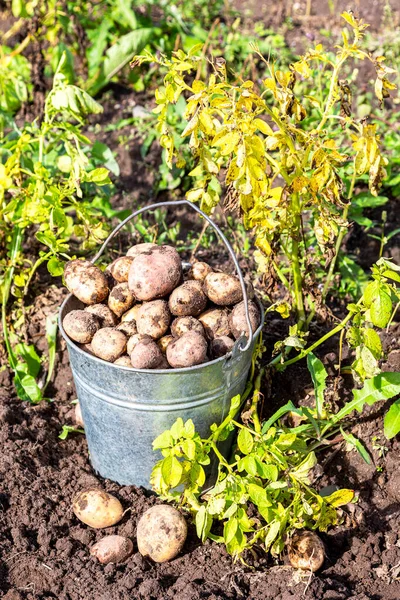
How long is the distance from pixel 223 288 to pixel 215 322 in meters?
0.13

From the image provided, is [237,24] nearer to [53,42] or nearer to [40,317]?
[53,42]

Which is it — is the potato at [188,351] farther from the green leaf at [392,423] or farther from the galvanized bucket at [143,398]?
the green leaf at [392,423]

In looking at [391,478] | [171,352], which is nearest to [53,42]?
[171,352]

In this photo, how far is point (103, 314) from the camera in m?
2.53

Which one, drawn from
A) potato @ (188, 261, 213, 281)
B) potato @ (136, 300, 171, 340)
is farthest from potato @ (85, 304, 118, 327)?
potato @ (188, 261, 213, 281)

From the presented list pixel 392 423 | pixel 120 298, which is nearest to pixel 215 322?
pixel 120 298

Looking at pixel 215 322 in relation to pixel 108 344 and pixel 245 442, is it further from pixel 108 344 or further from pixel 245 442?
pixel 245 442

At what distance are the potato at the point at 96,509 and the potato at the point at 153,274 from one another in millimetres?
716

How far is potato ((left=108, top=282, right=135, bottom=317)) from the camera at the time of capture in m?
2.54

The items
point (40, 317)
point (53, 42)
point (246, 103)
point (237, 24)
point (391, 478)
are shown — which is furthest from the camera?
point (237, 24)

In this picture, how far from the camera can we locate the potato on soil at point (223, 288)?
249 cm

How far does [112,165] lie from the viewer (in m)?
3.54

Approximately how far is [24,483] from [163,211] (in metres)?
1.88

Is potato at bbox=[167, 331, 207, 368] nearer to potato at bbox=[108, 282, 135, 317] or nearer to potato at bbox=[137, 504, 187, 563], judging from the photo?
potato at bbox=[108, 282, 135, 317]
